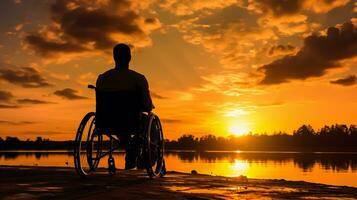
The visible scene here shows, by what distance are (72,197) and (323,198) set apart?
2660 mm

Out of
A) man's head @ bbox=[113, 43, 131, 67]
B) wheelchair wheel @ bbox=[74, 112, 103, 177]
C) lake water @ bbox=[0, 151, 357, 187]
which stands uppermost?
man's head @ bbox=[113, 43, 131, 67]

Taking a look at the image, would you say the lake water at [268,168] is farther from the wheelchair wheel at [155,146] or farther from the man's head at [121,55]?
the man's head at [121,55]

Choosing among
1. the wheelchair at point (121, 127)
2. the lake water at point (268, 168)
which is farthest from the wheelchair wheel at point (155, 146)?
the lake water at point (268, 168)

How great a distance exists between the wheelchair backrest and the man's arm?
75 millimetres

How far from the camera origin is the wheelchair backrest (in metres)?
6.93

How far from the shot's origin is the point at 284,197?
511 cm

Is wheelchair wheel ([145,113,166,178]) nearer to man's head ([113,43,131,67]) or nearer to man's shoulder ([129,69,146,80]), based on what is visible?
man's shoulder ([129,69,146,80])

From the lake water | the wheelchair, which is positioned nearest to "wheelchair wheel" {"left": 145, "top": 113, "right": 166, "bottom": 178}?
the wheelchair

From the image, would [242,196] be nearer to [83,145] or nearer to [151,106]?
[151,106]

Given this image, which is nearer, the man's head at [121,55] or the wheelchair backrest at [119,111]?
the wheelchair backrest at [119,111]

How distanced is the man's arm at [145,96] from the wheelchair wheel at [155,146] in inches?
4.9

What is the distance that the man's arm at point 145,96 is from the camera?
698cm

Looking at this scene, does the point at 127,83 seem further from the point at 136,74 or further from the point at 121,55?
the point at 121,55

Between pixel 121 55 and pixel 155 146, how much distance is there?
1.46 metres
